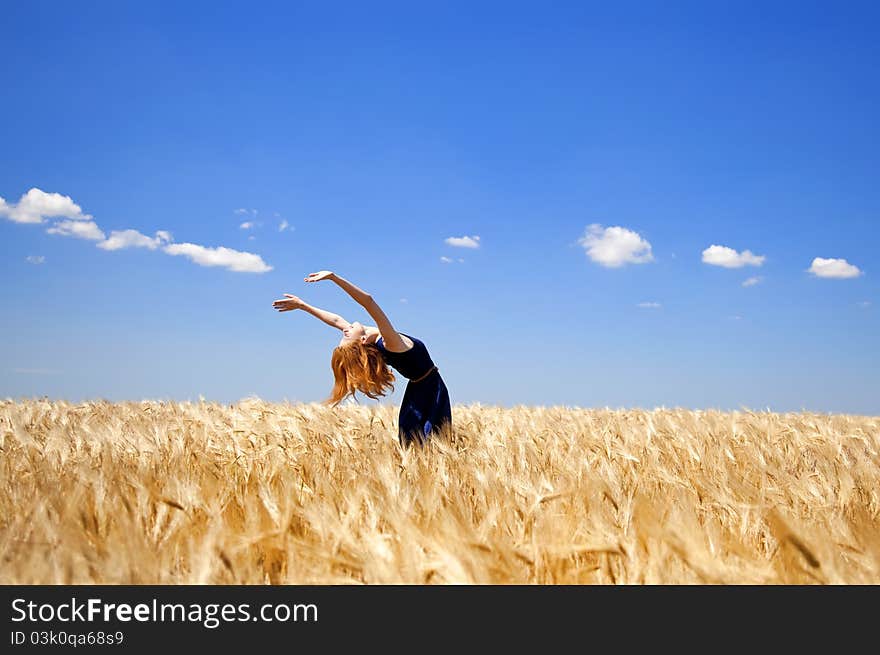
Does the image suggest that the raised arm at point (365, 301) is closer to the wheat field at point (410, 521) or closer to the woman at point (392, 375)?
the woman at point (392, 375)

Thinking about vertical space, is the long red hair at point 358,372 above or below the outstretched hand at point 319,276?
below

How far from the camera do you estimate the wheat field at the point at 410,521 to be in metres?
1.38

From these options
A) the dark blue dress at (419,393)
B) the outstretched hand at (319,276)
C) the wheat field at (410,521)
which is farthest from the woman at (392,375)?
the wheat field at (410,521)

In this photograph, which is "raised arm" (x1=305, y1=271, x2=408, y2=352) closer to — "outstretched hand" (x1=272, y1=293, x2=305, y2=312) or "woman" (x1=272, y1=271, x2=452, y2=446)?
"woman" (x1=272, y1=271, x2=452, y2=446)

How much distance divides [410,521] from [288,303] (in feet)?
11.1

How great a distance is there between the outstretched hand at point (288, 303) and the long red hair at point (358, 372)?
0.48m

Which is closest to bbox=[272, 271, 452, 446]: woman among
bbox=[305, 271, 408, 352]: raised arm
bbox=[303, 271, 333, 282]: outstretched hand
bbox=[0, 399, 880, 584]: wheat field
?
bbox=[305, 271, 408, 352]: raised arm

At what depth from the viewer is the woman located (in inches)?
177

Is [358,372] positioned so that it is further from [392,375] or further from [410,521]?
[410,521]

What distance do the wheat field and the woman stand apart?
125 centimetres


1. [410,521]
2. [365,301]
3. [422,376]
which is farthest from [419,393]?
[410,521]
